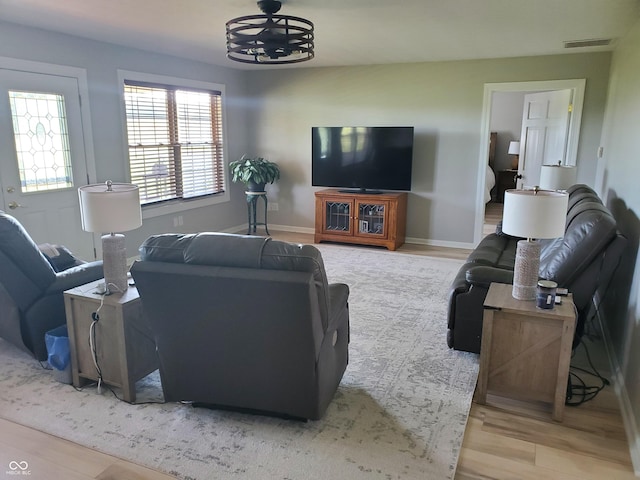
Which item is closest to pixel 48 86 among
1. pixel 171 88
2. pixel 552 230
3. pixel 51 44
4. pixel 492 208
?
pixel 51 44

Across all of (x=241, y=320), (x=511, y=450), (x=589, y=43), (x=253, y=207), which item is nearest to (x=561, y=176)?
(x=589, y=43)

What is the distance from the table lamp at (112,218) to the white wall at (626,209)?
2.72 metres

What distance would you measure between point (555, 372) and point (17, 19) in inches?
183

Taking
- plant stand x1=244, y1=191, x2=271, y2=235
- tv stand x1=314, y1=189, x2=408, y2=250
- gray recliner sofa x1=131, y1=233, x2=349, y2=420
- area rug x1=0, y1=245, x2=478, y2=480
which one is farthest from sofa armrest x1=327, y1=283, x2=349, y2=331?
plant stand x1=244, y1=191, x2=271, y2=235

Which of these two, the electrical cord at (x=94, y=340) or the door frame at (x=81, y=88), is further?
the door frame at (x=81, y=88)

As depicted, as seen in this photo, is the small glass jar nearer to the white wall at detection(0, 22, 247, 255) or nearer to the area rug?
the area rug

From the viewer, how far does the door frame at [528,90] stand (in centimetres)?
525

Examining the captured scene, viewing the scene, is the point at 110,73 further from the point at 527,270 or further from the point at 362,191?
the point at 527,270

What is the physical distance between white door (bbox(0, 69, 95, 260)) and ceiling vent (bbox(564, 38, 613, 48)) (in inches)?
190

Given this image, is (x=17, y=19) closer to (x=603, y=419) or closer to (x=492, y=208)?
(x=603, y=419)

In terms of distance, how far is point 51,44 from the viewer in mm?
4262

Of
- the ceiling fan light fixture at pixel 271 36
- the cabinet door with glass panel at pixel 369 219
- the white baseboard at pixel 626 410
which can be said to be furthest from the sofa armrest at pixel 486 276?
Answer: the cabinet door with glass panel at pixel 369 219

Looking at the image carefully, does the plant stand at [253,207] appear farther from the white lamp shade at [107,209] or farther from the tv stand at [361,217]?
the white lamp shade at [107,209]

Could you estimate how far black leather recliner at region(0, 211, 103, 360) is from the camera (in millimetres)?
2646
